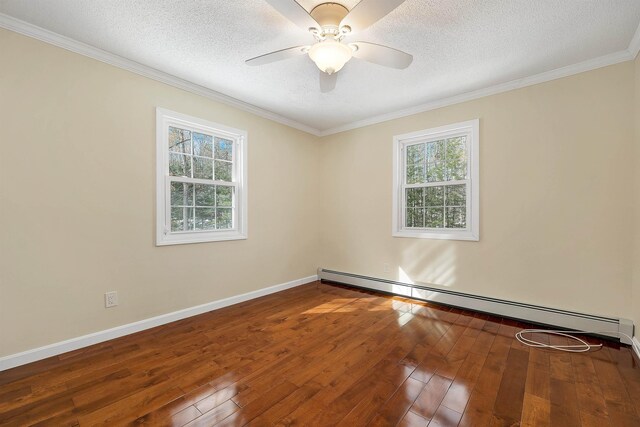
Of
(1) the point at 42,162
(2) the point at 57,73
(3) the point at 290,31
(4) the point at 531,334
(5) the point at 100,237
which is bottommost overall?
(4) the point at 531,334

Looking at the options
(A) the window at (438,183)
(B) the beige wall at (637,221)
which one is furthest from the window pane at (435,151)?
(B) the beige wall at (637,221)

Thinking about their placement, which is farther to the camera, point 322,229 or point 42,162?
point 322,229

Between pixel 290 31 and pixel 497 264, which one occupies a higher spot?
pixel 290 31

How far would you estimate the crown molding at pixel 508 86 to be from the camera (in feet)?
8.26

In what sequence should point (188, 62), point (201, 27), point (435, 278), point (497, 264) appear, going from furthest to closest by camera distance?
1. point (435, 278)
2. point (497, 264)
3. point (188, 62)
4. point (201, 27)

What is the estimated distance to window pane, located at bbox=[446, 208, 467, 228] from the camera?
11.2 ft

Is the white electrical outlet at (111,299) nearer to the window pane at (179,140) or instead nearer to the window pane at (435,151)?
the window pane at (179,140)

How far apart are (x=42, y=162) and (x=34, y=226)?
0.50m

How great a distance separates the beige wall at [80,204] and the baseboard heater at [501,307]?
212 cm

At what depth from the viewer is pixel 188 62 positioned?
8.63 ft

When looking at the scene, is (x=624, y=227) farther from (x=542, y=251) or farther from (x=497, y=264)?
(x=497, y=264)

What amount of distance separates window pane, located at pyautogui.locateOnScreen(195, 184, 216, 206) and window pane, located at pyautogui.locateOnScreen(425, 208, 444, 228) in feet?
9.02

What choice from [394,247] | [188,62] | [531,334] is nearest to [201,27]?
[188,62]

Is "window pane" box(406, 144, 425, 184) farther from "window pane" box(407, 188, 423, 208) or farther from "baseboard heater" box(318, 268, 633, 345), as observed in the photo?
"baseboard heater" box(318, 268, 633, 345)
